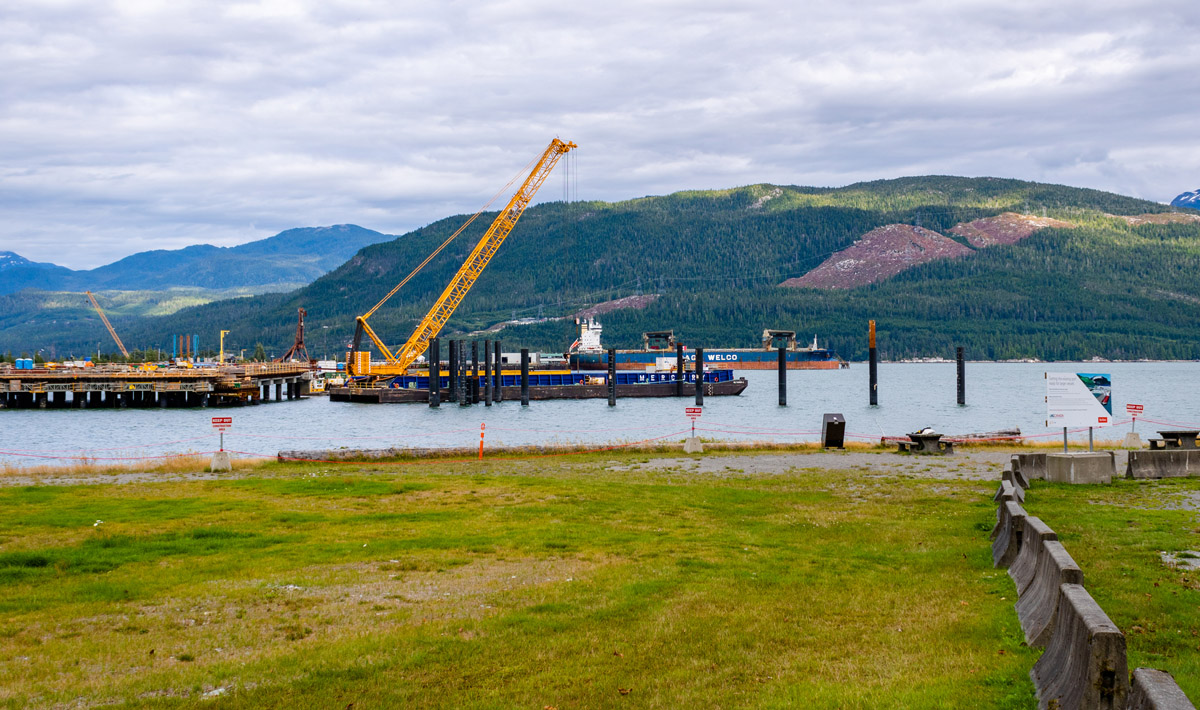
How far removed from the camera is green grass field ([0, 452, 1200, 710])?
849 cm

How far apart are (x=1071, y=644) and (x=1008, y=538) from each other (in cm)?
645

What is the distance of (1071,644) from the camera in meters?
7.56

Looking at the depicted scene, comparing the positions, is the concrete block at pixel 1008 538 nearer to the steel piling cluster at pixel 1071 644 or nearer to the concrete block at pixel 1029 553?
the concrete block at pixel 1029 553

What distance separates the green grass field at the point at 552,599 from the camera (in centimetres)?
849

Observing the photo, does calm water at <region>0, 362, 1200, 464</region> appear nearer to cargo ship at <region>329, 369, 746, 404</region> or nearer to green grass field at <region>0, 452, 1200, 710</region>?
cargo ship at <region>329, 369, 746, 404</region>

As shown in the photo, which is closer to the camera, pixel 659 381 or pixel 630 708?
pixel 630 708

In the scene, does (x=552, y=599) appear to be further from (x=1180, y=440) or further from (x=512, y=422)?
(x=512, y=422)

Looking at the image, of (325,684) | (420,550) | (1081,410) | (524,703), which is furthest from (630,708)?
(1081,410)

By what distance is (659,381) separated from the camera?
389ft

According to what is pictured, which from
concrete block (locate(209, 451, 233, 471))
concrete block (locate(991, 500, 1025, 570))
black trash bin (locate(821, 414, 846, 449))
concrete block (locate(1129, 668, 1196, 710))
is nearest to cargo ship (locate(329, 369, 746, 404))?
black trash bin (locate(821, 414, 846, 449))

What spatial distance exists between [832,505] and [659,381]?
322 ft

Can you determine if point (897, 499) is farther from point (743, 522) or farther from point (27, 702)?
point (27, 702)

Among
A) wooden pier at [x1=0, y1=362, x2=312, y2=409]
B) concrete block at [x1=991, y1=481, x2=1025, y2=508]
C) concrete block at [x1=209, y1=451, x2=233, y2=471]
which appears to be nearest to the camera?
concrete block at [x1=991, y1=481, x2=1025, y2=508]

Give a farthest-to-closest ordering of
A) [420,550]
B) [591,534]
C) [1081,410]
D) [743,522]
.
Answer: [1081,410]
[743,522]
[591,534]
[420,550]
